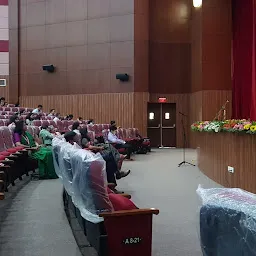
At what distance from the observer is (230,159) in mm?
6609

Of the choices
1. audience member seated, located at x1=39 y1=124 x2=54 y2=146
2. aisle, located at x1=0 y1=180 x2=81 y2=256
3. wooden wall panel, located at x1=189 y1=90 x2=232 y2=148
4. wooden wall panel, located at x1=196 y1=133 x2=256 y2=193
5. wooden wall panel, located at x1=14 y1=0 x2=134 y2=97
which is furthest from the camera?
wooden wall panel, located at x1=14 y1=0 x2=134 y2=97

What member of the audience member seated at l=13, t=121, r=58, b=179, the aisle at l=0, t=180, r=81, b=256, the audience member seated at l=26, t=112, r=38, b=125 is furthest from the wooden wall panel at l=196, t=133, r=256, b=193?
the audience member seated at l=26, t=112, r=38, b=125

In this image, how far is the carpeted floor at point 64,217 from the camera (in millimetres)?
3746

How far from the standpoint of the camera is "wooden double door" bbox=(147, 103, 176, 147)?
1855 cm

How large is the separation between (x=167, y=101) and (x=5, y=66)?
26.8 feet

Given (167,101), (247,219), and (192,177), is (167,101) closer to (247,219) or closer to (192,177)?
(192,177)

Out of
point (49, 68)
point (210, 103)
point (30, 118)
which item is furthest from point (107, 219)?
point (49, 68)

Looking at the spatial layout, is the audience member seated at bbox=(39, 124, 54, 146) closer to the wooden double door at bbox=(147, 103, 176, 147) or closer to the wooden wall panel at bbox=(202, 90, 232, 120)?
the wooden wall panel at bbox=(202, 90, 232, 120)

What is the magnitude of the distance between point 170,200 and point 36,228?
2122 mm

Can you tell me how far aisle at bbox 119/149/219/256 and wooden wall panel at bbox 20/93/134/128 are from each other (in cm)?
696

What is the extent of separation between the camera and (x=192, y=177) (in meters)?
8.35

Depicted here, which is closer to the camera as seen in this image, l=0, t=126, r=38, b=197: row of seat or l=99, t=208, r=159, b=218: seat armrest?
l=99, t=208, r=159, b=218: seat armrest

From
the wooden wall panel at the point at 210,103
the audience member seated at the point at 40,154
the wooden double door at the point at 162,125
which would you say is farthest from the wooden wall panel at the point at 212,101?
the audience member seated at the point at 40,154

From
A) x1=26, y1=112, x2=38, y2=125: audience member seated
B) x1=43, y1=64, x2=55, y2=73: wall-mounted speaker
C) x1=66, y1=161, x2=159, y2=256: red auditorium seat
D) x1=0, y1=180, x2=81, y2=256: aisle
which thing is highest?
x1=43, y1=64, x2=55, y2=73: wall-mounted speaker
